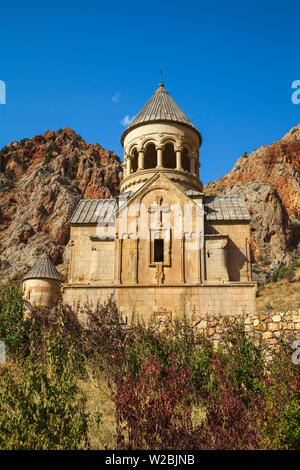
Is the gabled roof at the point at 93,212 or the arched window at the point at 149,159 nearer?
the gabled roof at the point at 93,212

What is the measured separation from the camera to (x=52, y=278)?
611 inches

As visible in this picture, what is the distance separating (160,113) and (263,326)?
357 inches

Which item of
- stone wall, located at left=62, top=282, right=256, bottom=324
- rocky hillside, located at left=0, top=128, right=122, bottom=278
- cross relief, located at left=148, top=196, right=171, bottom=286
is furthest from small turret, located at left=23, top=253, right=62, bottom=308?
rocky hillside, located at left=0, top=128, right=122, bottom=278

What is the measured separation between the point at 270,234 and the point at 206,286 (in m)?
23.8

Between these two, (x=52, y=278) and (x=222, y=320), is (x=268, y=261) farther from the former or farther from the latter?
(x=222, y=320)

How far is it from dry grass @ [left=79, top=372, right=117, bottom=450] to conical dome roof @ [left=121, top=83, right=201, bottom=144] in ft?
30.7

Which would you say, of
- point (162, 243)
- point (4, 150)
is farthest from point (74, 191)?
point (162, 243)

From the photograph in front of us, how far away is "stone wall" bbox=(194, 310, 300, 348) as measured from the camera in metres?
6.77

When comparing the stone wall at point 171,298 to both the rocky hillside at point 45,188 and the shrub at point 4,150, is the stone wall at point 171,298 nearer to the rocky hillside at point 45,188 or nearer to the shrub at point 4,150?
the rocky hillside at point 45,188

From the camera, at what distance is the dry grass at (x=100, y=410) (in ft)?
14.1

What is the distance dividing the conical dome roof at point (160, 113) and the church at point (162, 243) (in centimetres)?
4

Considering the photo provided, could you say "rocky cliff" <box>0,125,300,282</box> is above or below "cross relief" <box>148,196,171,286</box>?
above

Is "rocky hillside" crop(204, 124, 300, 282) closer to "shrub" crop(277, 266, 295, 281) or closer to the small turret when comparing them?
"shrub" crop(277, 266, 295, 281)

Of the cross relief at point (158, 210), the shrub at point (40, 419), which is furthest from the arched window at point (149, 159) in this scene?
the shrub at point (40, 419)
